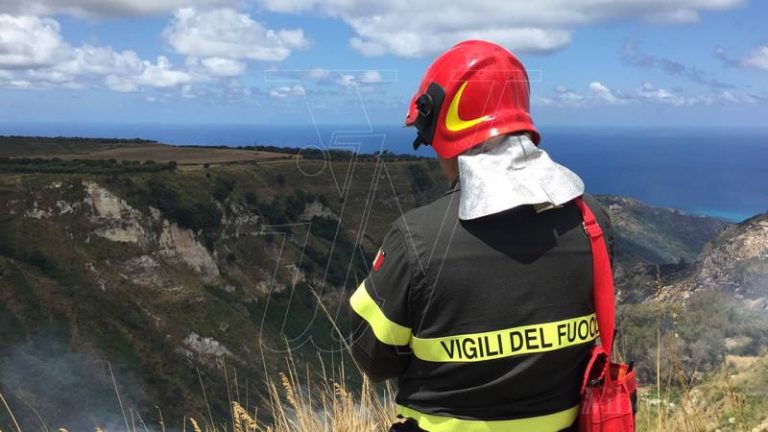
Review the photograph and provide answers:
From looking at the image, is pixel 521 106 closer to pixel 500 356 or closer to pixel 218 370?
pixel 500 356

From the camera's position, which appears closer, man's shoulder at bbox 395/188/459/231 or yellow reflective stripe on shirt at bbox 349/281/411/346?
man's shoulder at bbox 395/188/459/231

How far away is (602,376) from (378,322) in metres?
0.72

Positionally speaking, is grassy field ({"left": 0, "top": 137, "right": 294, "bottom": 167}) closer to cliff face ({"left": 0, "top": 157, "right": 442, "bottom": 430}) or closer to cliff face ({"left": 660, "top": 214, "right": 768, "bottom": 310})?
cliff face ({"left": 0, "top": 157, "right": 442, "bottom": 430})

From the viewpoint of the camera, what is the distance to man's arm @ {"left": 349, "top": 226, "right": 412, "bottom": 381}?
6.22 ft

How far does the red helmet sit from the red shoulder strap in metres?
0.32

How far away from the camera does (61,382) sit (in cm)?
4747

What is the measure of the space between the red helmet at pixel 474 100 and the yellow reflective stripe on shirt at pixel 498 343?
560 millimetres

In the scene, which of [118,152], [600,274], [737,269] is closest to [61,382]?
[737,269]

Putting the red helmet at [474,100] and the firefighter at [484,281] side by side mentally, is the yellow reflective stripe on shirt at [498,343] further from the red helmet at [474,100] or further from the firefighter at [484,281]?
the red helmet at [474,100]

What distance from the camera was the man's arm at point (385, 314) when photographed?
1.89 m

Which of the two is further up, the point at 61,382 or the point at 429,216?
the point at 429,216

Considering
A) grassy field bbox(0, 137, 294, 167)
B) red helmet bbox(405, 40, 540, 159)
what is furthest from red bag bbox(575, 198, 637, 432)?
grassy field bbox(0, 137, 294, 167)

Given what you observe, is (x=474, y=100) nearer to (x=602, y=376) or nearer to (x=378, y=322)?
(x=378, y=322)

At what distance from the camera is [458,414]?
1.98 m
